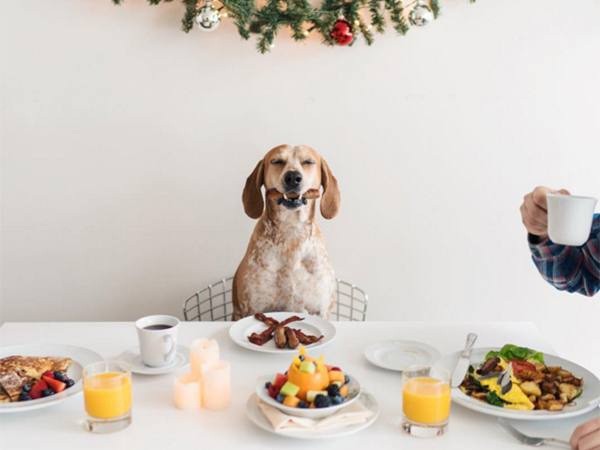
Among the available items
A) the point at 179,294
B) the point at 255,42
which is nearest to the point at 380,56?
the point at 255,42

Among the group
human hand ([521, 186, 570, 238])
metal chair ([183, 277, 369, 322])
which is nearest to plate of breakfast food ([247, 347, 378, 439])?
human hand ([521, 186, 570, 238])

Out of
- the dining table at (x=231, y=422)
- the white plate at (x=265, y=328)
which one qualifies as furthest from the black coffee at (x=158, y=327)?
the white plate at (x=265, y=328)

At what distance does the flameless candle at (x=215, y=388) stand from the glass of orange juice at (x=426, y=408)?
0.36 meters

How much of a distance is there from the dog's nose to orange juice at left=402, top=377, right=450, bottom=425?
112 cm

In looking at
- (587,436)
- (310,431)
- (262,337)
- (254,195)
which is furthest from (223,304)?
(587,436)

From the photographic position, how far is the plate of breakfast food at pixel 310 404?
1.14 metres

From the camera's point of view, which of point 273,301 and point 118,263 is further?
point 118,263

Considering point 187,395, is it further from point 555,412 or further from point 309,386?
point 555,412

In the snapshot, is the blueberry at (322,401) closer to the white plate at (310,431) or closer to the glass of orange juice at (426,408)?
the white plate at (310,431)

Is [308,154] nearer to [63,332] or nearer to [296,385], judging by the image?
[63,332]

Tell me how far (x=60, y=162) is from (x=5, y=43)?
54cm

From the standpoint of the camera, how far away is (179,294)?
2.81 metres

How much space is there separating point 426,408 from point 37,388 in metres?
0.78

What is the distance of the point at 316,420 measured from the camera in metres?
1.16
